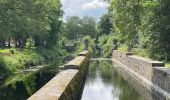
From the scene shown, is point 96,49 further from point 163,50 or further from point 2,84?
point 2,84

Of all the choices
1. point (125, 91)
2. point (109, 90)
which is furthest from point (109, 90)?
point (125, 91)

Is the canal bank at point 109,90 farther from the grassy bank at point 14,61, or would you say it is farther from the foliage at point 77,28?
the foliage at point 77,28

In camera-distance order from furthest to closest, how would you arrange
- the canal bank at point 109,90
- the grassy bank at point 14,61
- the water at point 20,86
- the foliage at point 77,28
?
the foliage at point 77,28 < the grassy bank at point 14,61 < the canal bank at point 109,90 < the water at point 20,86

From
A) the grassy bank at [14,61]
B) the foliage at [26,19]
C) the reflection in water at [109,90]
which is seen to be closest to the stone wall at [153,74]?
the reflection in water at [109,90]

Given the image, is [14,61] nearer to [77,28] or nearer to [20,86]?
[20,86]

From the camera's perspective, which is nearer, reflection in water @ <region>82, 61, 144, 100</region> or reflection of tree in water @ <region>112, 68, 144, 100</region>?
reflection of tree in water @ <region>112, 68, 144, 100</region>

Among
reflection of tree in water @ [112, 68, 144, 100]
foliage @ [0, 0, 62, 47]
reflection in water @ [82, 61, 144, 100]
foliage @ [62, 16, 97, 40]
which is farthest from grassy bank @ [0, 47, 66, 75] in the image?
foliage @ [62, 16, 97, 40]

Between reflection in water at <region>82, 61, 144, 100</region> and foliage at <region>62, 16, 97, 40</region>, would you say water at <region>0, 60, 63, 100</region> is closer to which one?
reflection in water at <region>82, 61, 144, 100</region>

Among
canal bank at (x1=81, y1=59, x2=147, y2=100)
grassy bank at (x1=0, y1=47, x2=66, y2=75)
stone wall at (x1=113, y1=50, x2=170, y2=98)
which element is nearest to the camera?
stone wall at (x1=113, y1=50, x2=170, y2=98)

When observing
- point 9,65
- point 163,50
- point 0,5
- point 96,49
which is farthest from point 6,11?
point 96,49

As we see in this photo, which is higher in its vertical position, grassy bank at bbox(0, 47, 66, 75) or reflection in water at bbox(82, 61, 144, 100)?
grassy bank at bbox(0, 47, 66, 75)

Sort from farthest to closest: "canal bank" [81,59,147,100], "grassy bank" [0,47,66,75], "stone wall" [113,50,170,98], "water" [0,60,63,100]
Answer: "grassy bank" [0,47,66,75] < "canal bank" [81,59,147,100] < "water" [0,60,63,100] < "stone wall" [113,50,170,98]

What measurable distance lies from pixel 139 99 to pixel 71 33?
156 m

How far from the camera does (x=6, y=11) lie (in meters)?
48.8
